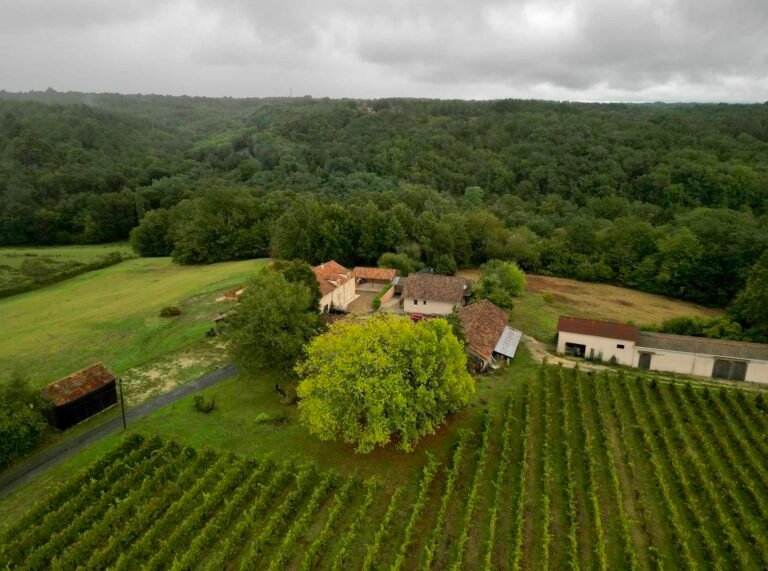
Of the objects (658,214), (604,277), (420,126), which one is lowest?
(604,277)

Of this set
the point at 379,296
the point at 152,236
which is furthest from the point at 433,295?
the point at 152,236

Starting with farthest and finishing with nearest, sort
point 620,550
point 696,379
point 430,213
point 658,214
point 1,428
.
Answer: point 658,214, point 430,213, point 696,379, point 1,428, point 620,550

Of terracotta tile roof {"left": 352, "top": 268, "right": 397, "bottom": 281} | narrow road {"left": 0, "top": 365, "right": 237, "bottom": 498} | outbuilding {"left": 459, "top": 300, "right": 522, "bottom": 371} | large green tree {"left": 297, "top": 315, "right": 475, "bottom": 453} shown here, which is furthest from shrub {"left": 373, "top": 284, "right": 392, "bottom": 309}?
large green tree {"left": 297, "top": 315, "right": 475, "bottom": 453}

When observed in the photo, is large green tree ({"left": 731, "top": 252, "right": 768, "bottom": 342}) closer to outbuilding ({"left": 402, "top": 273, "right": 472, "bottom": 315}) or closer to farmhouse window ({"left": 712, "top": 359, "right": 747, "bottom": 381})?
farmhouse window ({"left": 712, "top": 359, "right": 747, "bottom": 381})

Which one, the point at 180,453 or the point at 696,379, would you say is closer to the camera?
the point at 180,453

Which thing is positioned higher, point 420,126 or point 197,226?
point 420,126

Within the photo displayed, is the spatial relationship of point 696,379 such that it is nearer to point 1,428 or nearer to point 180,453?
point 180,453

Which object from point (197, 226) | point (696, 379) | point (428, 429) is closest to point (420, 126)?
point (197, 226)

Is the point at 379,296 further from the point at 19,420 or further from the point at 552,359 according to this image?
the point at 19,420
